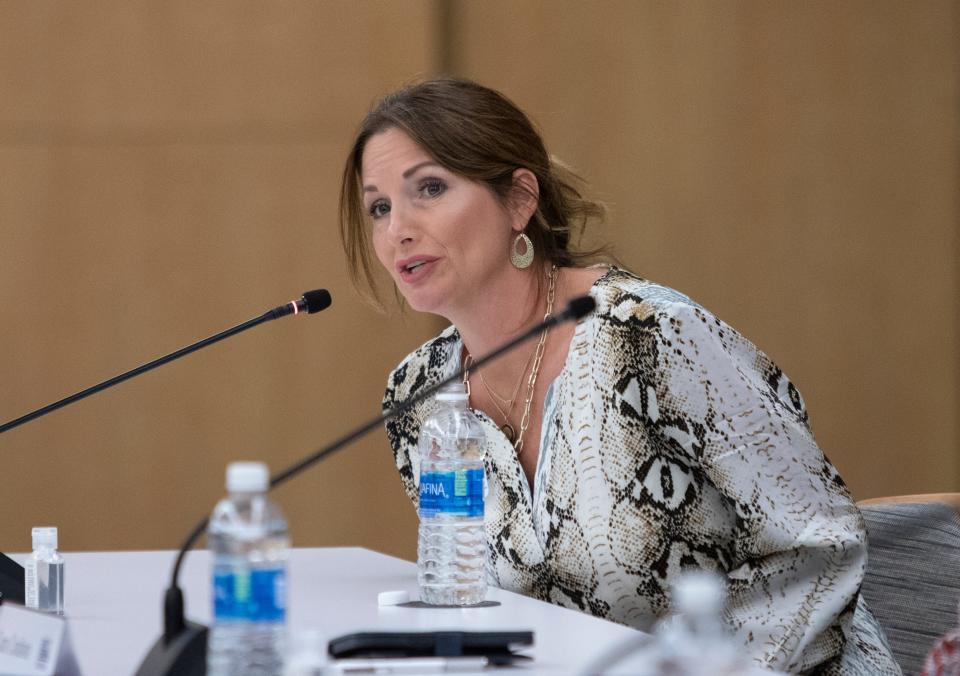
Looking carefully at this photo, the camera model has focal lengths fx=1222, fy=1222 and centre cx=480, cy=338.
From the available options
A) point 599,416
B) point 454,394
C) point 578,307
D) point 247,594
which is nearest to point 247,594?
point 247,594

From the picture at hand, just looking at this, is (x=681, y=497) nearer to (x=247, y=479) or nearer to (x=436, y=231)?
(x=436, y=231)

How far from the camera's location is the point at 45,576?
1586 mm

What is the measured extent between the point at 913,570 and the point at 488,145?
988mm

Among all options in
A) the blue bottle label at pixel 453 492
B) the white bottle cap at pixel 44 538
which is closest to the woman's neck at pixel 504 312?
the blue bottle label at pixel 453 492

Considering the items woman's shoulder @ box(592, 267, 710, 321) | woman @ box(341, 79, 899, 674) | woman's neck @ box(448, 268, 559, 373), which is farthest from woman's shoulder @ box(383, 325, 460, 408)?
woman's shoulder @ box(592, 267, 710, 321)

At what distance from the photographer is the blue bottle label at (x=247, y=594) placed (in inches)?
35.5

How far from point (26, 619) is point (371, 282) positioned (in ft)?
4.97

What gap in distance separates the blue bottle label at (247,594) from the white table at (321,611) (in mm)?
299

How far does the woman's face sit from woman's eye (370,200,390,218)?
0.01 metres

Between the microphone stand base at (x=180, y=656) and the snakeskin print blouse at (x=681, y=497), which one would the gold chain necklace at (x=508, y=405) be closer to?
the snakeskin print blouse at (x=681, y=497)

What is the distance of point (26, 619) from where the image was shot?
1045 millimetres

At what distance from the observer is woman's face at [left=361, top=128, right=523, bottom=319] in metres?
2.11

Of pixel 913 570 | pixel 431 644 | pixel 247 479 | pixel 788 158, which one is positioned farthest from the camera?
pixel 788 158

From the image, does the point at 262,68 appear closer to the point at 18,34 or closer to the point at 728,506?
the point at 18,34
